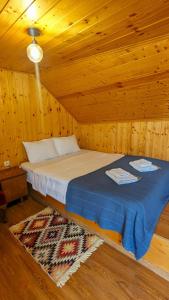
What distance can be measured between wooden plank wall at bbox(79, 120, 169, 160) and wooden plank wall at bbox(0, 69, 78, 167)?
2.80 feet

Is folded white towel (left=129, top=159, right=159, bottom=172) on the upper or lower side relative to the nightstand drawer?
upper

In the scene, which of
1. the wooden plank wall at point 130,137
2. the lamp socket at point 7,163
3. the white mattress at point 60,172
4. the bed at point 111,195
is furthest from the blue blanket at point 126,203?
the lamp socket at point 7,163

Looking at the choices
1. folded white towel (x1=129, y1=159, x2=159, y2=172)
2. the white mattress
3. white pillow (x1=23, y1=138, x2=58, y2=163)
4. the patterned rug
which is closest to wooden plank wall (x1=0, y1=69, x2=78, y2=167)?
white pillow (x1=23, y1=138, x2=58, y2=163)

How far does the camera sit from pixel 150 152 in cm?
290

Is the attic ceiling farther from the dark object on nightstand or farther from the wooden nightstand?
the dark object on nightstand

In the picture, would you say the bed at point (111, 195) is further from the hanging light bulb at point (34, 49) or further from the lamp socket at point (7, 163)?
the hanging light bulb at point (34, 49)

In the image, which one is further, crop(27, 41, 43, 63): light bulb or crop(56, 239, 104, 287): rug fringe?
crop(27, 41, 43, 63): light bulb

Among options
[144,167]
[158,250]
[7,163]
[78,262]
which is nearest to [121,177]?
[144,167]

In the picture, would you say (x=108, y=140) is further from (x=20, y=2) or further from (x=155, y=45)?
(x=20, y=2)

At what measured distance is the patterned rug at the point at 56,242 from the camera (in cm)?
151

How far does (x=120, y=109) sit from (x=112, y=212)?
1951 millimetres

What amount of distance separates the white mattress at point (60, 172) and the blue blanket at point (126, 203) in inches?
6.0

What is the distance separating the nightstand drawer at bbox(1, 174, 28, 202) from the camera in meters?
2.40

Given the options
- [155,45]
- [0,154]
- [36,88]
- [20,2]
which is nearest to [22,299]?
[0,154]
